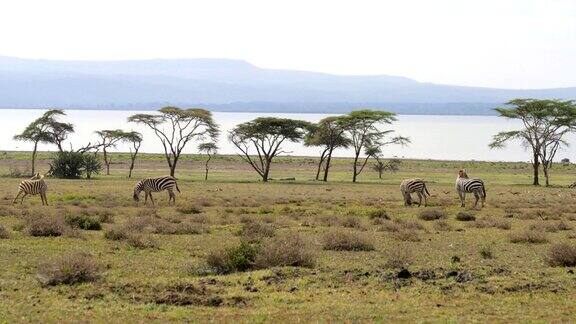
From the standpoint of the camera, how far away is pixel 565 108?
72062 millimetres

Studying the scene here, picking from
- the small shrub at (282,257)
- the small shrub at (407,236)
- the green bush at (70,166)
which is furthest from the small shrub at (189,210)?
the green bush at (70,166)

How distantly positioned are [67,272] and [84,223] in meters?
11.0

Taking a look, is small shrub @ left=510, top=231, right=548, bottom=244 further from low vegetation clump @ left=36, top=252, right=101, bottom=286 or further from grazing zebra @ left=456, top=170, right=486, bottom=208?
grazing zebra @ left=456, top=170, right=486, bottom=208

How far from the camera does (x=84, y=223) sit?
26.1 m

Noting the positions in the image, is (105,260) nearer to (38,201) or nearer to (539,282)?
(539,282)

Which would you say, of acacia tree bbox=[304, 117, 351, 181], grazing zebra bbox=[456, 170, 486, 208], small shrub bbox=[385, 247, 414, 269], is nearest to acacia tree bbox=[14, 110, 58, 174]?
acacia tree bbox=[304, 117, 351, 181]

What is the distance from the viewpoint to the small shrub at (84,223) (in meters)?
26.0

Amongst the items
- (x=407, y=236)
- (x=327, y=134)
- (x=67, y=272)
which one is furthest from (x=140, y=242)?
(x=327, y=134)

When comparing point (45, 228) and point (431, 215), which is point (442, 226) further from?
point (45, 228)

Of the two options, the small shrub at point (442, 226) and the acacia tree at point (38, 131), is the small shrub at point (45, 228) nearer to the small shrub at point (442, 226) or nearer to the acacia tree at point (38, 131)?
the small shrub at point (442, 226)

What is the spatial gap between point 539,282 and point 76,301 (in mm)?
8670

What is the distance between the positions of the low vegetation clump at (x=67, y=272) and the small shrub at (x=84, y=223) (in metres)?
10.1

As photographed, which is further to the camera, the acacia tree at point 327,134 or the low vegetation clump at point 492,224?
the acacia tree at point 327,134

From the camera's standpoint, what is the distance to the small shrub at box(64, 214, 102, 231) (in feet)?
85.1
